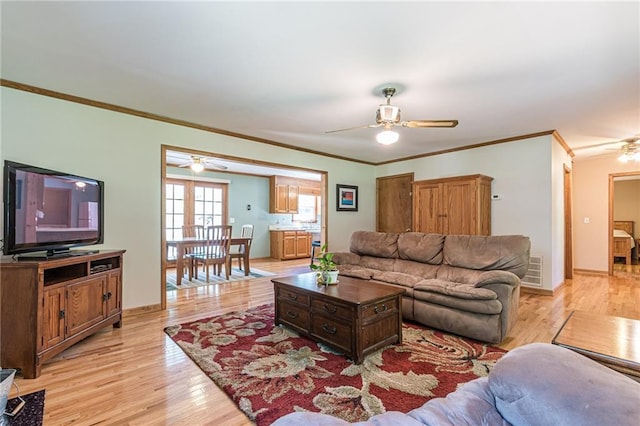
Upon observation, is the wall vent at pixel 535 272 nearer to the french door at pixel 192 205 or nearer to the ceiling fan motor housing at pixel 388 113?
the ceiling fan motor housing at pixel 388 113

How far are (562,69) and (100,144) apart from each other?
458 cm

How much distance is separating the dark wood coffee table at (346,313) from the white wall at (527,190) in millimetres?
3078

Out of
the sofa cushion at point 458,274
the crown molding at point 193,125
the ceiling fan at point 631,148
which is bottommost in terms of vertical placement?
the sofa cushion at point 458,274

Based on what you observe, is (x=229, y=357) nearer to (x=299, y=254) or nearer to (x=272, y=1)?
(x=272, y=1)

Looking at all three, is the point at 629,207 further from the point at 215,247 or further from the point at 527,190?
the point at 215,247

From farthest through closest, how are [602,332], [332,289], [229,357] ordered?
1. [332,289]
2. [229,357]
3. [602,332]

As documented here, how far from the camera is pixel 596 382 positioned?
782mm

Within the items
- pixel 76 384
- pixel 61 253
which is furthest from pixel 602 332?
pixel 61 253

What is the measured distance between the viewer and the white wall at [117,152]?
293 centimetres

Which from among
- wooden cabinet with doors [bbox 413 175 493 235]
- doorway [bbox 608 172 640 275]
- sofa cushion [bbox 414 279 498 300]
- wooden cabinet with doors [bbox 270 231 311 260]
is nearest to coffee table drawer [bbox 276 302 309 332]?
sofa cushion [bbox 414 279 498 300]

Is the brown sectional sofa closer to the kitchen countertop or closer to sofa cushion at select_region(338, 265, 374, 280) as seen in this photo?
sofa cushion at select_region(338, 265, 374, 280)

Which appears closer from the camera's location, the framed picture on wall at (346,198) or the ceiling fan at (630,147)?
the ceiling fan at (630,147)

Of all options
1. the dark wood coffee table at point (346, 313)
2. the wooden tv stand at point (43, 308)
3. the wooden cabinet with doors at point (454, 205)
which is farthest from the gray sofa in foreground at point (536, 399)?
the wooden cabinet with doors at point (454, 205)

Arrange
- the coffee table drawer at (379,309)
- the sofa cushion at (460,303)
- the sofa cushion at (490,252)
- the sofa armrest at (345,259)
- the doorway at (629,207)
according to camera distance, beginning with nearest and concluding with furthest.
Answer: the coffee table drawer at (379,309) < the sofa cushion at (460,303) < the sofa cushion at (490,252) < the sofa armrest at (345,259) < the doorway at (629,207)
